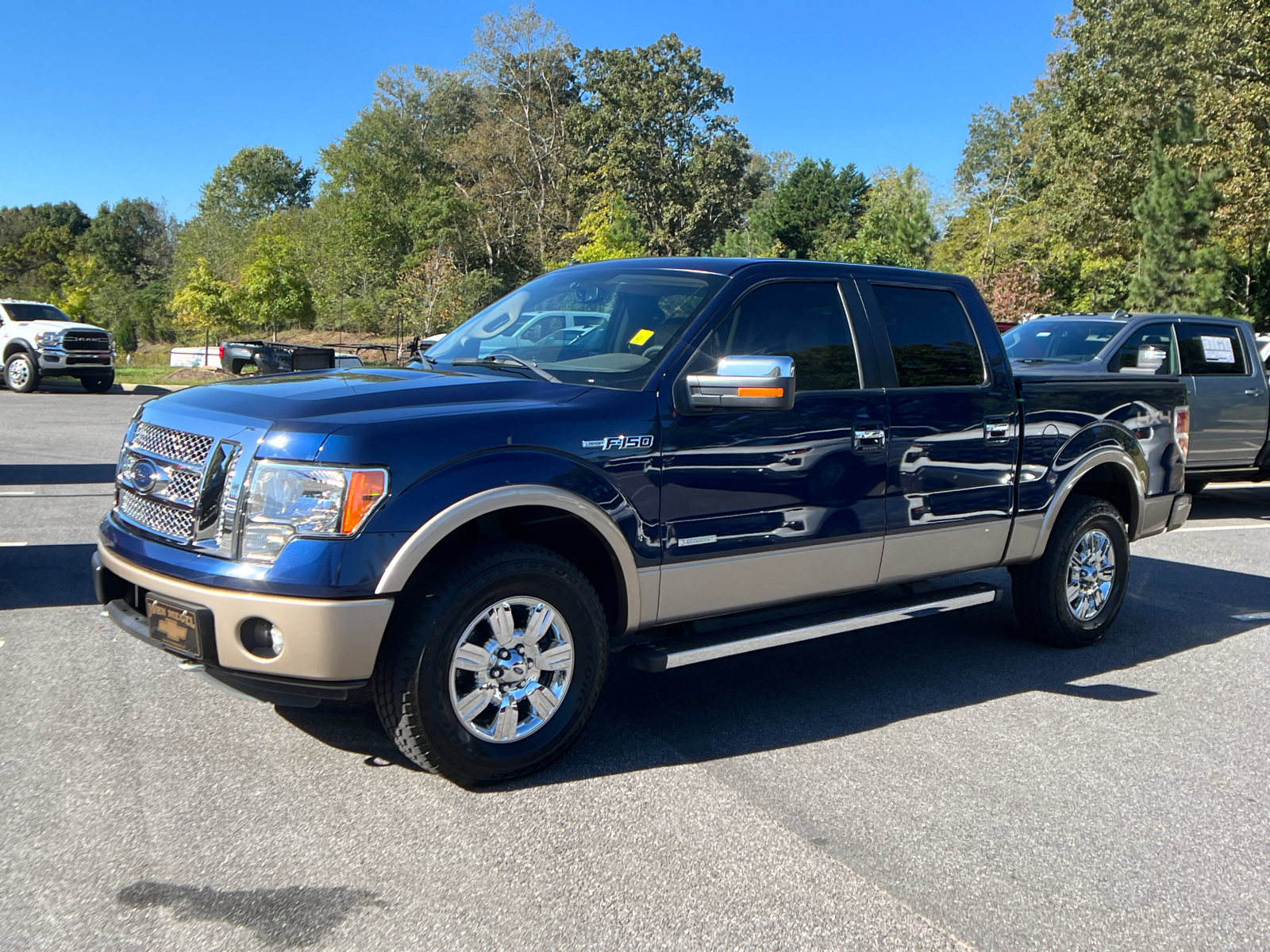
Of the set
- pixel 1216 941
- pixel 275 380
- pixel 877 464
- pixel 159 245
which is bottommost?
pixel 1216 941

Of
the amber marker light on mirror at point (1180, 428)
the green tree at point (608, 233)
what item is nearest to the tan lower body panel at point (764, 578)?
the amber marker light on mirror at point (1180, 428)

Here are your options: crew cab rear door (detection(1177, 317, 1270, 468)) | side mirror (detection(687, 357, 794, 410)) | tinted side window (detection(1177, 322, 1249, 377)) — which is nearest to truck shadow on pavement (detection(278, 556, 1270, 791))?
side mirror (detection(687, 357, 794, 410))

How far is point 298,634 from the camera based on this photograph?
11.4ft

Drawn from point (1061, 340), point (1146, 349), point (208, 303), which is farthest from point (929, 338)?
point (208, 303)

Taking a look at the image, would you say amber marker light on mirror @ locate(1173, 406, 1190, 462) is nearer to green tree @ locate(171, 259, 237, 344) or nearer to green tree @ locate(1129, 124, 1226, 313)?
green tree @ locate(1129, 124, 1226, 313)

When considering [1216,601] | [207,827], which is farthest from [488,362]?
[1216,601]

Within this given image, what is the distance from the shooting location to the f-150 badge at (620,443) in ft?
13.2

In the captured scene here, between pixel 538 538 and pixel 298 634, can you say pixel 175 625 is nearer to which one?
pixel 298 634

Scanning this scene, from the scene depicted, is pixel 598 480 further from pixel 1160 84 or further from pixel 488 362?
pixel 1160 84

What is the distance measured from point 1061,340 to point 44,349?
22.0 meters

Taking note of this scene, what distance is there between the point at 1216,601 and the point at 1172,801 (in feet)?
12.7

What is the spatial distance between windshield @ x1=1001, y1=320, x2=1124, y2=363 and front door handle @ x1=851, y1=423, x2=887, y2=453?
6313 mm

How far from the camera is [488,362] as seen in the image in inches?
184

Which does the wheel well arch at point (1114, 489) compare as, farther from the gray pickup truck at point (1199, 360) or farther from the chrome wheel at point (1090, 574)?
the gray pickup truck at point (1199, 360)
